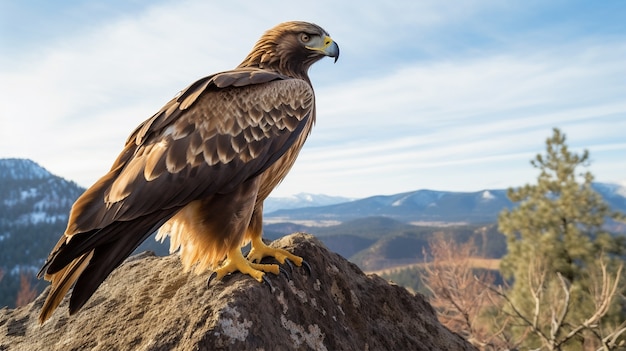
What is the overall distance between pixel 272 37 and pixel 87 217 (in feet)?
9.00

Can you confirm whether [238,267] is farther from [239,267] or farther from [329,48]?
[329,48]

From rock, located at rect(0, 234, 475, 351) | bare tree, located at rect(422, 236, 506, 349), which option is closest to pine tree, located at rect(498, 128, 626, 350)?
bare tree, located at rect(422, 236, 506, 349)

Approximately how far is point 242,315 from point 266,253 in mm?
1048

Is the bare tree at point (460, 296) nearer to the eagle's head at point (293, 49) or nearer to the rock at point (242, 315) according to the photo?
the rock at point (242, 315)

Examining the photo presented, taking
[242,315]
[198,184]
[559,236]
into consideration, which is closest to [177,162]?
[198,184]

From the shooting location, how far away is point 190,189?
12.2ft

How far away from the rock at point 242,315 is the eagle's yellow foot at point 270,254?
98mm

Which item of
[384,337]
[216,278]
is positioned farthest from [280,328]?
[384,337]

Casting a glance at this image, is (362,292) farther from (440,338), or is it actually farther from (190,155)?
(190,155)

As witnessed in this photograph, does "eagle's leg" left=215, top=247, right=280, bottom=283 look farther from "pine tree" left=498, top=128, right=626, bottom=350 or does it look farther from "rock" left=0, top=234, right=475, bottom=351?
"pine tree" left=498, top=128, right=626, bottom=350

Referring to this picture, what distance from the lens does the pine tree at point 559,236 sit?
76.7 feet

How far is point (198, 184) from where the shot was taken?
12.3 feet

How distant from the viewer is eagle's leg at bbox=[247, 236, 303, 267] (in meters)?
4.19

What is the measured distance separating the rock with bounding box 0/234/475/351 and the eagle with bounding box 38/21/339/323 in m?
0.26
